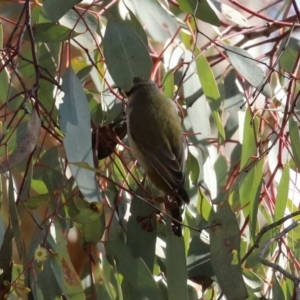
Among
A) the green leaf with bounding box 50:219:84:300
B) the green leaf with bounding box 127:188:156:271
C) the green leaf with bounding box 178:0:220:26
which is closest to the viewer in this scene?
the green leaf with bounding box 50:219:84:300

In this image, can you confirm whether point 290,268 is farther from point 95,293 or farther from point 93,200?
point 93,200

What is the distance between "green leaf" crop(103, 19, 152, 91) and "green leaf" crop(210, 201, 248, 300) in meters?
0.33

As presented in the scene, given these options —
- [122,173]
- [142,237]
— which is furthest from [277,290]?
[122,173]

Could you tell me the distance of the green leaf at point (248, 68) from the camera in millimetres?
1561

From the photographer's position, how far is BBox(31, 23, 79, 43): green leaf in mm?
1423

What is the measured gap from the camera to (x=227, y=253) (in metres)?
1.38

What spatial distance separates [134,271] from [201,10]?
56cm

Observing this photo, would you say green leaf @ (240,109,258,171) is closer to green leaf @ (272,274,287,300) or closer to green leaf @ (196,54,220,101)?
green leaf @ (196,54,220,101)

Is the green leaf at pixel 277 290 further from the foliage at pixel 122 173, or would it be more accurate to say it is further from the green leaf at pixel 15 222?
the green leaf at pixel 15 222

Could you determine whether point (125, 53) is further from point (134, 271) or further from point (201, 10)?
point (134, 271)

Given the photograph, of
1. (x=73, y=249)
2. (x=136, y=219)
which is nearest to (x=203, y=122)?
(x=136, y=219)

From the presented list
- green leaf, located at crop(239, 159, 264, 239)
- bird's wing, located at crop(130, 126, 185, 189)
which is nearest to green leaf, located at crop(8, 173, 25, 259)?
bird's wing, located at crop(130, 126, 185, 189)

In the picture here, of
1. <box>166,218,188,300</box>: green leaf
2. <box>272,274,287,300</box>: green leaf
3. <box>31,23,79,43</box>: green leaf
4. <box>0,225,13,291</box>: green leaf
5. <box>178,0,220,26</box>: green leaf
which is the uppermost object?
<box>31,23,79,43</box>: green leaf

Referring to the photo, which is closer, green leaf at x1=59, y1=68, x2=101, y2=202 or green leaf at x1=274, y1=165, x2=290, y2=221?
green leaf at x1=59, y1=68, x2=101, y2=202
